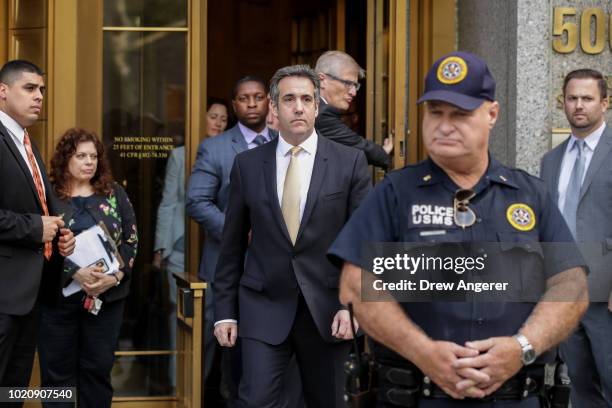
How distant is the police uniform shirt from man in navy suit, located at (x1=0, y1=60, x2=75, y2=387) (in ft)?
7.63

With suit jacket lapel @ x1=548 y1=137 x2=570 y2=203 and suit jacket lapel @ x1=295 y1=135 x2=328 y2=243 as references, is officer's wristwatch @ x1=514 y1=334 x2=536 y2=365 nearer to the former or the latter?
suit jacket lapel @ x1=295 y1=135 x2=328 y2=243

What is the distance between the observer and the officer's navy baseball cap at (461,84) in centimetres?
323

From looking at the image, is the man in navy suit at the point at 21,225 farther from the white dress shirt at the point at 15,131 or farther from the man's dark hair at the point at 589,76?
the man's dark hair at the point at 589,76

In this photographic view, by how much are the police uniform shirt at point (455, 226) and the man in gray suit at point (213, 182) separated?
3481 mm

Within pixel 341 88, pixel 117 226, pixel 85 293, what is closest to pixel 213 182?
pixel 117 226

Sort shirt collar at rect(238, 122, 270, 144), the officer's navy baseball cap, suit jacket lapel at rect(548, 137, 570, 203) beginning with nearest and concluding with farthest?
the officer's navy baseball cap < suit jacket lapel at rect(548, 137, 570, 203) < shirt collar at rect(238, 122, 270, 144)

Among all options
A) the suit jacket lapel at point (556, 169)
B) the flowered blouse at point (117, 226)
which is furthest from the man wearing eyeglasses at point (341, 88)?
the flowered blouse at point (117, 226)

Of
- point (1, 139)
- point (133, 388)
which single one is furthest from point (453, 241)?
point (133, 388)

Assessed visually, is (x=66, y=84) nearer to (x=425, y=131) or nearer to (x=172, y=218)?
(x=172, y=218)

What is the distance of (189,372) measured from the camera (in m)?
6.44

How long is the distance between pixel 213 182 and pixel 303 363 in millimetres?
2209

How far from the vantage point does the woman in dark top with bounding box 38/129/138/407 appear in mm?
6070

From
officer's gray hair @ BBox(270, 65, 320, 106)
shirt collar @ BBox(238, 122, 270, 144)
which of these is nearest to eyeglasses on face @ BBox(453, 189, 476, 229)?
officer's gray hair @ BBox(270, 65, 320, 106)

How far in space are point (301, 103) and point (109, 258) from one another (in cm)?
176
